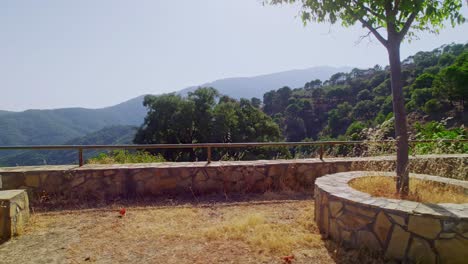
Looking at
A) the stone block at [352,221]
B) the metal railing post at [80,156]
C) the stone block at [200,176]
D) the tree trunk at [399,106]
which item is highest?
the tree trunk at [399,106]

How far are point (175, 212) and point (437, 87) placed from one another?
37447mm

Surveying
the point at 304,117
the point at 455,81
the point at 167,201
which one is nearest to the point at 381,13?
the point at 167,201

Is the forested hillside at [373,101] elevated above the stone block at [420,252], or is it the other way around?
the forested hillside at [373,101]

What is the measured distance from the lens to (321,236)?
137 inches

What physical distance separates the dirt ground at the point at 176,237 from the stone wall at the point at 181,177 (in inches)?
25.6

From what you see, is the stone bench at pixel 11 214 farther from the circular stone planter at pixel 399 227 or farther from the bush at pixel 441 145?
the bush at pixel 441 145

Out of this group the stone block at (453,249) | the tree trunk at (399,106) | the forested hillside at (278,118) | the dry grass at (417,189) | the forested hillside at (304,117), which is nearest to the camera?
the stone block at (453,249)

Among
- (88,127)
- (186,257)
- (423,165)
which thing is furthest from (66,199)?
(88,127)

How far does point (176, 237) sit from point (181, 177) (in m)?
1.86

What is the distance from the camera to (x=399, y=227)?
279 cm

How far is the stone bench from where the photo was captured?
137 inches

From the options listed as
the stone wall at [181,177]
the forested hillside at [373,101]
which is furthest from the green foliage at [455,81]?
the stone wall at [181,177]

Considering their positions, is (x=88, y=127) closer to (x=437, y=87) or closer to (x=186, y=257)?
(x=437, y=87)

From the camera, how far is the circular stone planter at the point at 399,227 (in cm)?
262
